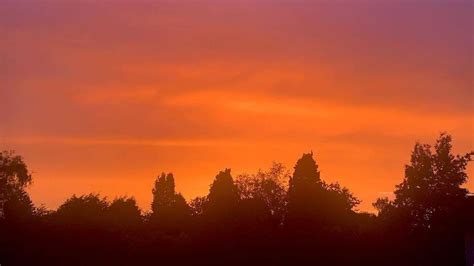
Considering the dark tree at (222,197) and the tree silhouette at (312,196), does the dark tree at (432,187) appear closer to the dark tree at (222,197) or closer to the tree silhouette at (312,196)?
the tree silhouette at (312,196)

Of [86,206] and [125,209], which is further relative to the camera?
[125,209]

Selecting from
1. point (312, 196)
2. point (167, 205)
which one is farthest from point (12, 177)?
point (312, 196)

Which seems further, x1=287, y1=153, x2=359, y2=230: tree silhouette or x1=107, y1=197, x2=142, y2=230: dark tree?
x1=107, y1=197, x2=142, y2=230: dark tree

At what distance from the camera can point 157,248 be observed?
4669 centimetres

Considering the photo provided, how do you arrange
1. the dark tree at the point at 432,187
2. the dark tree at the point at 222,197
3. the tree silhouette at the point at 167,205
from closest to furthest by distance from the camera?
the dark tree at the point at 432,187 → the dark tree at the point at 222,197 → the tree silhouette at the point at 167,205

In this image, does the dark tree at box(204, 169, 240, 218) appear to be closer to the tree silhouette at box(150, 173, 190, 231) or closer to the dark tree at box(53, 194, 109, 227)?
the tree silhouette at box(150, 173, 190, 231)

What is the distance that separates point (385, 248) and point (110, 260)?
55.8ft

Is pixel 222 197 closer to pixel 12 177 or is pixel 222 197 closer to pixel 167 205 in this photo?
pixel 167 205

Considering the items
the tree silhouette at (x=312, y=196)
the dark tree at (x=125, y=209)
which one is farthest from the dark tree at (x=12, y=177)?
the tree silhouette at (x=312, y=196)

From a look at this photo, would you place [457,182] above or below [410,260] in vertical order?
above

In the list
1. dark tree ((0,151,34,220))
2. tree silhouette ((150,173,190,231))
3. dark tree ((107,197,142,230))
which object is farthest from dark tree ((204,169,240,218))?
dark tree ((0,151,34,220))

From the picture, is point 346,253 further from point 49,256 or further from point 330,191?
point 330,191

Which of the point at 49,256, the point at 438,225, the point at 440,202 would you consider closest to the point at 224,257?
the point at 49,256

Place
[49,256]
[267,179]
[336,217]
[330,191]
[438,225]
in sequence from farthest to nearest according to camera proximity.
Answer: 1. [267,179]
2. [330,191]
3. [336,217]
4. [438,225]
5. [49,256]
